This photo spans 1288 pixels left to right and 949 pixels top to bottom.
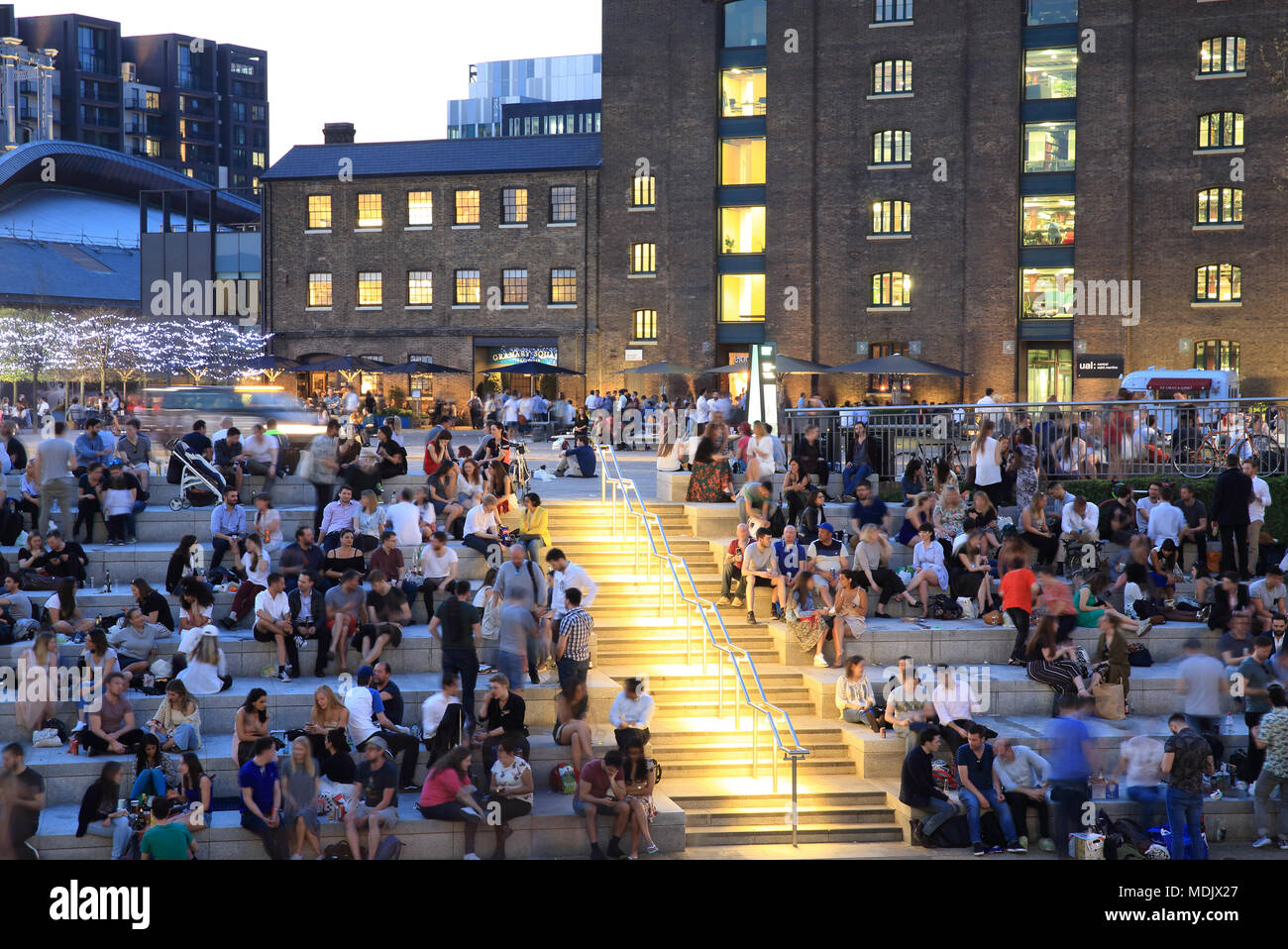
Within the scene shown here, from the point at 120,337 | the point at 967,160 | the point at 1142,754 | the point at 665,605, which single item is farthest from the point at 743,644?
the point at 120,337

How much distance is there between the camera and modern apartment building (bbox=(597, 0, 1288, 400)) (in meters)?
43.6

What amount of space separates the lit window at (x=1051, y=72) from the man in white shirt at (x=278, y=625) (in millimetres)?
36407

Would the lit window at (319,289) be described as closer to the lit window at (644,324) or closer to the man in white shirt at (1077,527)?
the lit window at (644,324)

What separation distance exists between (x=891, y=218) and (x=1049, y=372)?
7.49 meters

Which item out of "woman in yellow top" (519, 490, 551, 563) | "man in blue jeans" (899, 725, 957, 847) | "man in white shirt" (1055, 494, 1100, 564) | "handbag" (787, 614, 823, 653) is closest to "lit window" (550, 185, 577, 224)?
"woman in yellow top" (519, 490, 551, 563)

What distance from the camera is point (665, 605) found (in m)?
19.3

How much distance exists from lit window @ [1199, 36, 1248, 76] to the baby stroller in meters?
35.8

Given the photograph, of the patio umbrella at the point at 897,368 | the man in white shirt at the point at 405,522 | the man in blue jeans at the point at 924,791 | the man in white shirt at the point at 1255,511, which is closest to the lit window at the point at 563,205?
the patio umbrella at the point at 897,368

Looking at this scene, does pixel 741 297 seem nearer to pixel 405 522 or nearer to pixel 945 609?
pixel 945 609

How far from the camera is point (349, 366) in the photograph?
145 feet

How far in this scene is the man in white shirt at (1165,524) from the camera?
20.5 meters

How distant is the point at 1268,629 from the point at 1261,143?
99.5 feet

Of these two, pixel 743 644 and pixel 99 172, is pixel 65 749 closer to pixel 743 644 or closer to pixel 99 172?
pixel 743 644

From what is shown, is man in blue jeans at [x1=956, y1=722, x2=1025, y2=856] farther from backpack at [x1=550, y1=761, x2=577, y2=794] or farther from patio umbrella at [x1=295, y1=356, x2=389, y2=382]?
patio umbrella at [x1=295, y1=356, x2=389, y2=382]
